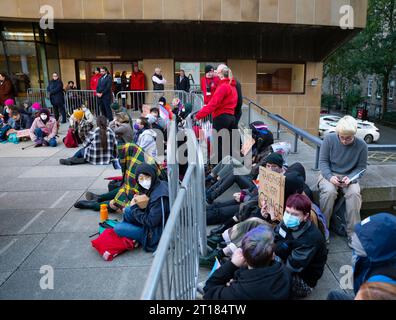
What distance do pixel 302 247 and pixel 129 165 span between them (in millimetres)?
3013

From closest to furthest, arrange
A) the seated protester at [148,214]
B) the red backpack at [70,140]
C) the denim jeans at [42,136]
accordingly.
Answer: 1. the seated protester at [148,214]
2. the red backpack at [70,140]
3. the denim jeans at [42,136]

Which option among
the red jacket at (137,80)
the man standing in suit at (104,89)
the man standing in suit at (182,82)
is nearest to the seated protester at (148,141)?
the man standing in suit at (104,89)

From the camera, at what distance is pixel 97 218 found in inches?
201

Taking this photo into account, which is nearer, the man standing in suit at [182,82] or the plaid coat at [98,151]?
the plaid coat at [98,151]

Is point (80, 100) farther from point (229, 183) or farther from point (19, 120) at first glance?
point (229, 183)

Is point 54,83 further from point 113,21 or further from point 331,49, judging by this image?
point 331,49

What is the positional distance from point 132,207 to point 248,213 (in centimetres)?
140

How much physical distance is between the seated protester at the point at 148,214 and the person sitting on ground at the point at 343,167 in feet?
6.26

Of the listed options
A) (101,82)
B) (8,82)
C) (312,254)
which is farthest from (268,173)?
(8,82)

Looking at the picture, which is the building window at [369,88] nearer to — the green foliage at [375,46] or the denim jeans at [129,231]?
the green foliage at [375,46]

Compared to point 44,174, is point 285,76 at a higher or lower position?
higher

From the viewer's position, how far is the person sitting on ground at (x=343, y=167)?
3.94 metres

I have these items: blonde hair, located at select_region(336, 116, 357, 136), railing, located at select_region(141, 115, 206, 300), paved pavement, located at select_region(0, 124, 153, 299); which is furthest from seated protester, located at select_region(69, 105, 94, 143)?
blonde hair, located at select_region(336, 116, 357, 136)
